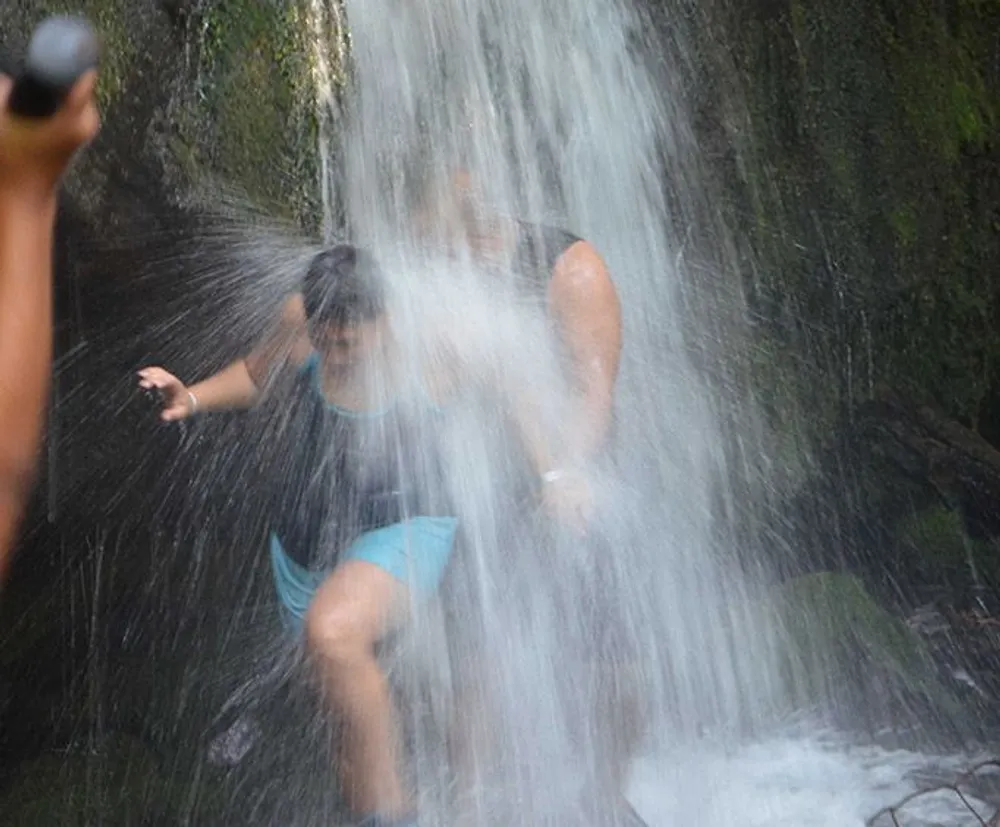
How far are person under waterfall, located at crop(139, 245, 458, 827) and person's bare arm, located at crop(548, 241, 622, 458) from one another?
35 cm

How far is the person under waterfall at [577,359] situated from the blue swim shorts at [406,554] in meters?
0.26

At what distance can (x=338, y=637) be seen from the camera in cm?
265

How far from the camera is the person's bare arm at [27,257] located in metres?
1.22

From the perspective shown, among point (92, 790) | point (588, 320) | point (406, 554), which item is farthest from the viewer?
point (92, 790)

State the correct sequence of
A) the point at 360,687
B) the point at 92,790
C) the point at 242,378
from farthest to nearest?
1. the point at 92,790
2. the point at 242,378
3. the point at 360,687

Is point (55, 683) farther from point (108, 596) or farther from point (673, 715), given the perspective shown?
point (673, 715)

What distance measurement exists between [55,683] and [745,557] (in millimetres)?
2320

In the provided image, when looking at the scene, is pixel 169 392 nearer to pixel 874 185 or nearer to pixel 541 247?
pixel 541 247

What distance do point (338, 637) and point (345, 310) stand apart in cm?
75

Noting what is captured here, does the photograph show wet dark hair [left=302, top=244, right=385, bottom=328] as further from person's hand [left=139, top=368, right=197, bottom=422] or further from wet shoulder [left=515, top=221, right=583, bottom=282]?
wet shoulder [left=515, top=221, right=583, bottom=282]

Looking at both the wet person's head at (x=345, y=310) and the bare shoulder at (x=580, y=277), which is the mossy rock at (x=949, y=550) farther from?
the wet person's head at (x=345, y=310)

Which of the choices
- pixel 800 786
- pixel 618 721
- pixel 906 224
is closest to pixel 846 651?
pixel 800 786

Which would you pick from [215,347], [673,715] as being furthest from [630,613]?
[215,347]

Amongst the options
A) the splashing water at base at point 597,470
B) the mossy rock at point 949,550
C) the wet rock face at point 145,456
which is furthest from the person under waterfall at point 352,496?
the mossy rock at point 949,550
